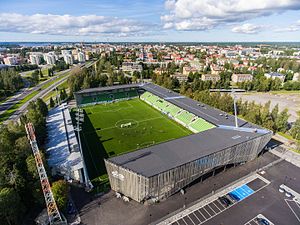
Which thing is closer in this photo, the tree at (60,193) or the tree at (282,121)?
the tree at (60,193)

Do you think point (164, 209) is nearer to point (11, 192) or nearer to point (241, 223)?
point (241, 223)

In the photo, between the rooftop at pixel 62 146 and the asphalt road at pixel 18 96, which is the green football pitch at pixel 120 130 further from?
the asphalt road at pixel 18 96

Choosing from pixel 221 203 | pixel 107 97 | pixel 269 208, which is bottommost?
pixel 269 208

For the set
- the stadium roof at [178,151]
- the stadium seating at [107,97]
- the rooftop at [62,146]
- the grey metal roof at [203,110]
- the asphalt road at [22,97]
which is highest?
the stadium roof at [178,151]

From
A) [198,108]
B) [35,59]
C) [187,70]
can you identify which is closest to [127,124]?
[198,108]

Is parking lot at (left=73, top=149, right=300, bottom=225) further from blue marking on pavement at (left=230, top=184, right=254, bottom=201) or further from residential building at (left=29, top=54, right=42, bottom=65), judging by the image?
residential building at (left=29, top=54, right=42, bottom=65)

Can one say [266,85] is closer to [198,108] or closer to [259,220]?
[198,108]

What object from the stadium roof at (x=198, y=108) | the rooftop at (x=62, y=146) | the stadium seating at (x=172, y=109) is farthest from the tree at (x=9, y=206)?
the stadium seating at (x=172, y=109)

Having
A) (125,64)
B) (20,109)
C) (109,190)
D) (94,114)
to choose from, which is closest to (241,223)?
(109,190)
